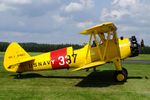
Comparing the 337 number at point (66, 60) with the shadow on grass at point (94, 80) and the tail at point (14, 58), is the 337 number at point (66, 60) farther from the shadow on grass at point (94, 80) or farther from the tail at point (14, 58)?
the tail at point (14, 58)

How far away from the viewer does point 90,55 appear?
52.5ft

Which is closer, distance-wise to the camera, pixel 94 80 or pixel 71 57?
pixel 94 80

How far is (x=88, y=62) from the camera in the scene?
52.5 ft

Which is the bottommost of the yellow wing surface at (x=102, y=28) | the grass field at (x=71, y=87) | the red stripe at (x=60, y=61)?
the grass field at (x=71, y=87)

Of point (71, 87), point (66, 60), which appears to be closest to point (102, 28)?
point (66, 60)

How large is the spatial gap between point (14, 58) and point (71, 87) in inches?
185

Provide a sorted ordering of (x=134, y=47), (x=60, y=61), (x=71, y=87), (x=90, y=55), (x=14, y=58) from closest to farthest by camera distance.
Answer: (x=71, y=87)
(x=134, y=47)
(x=90, y=55)
(x=60, y=61)
(x=14, y=58)

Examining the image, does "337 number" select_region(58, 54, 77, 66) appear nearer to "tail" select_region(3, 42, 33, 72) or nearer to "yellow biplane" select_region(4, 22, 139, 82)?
"yellow biplane" select_region(4, 22, 139, 82)

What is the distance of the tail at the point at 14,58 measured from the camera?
16953 mm

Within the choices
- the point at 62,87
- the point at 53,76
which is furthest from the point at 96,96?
the point at 53,76

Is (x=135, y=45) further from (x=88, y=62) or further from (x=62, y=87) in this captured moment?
(x=62, y=87)

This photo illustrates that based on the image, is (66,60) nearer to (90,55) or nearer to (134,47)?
(90,55)

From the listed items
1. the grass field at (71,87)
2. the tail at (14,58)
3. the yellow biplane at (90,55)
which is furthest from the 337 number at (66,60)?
the tail at (14,58)

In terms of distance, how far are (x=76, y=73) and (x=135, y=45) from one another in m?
4.50
